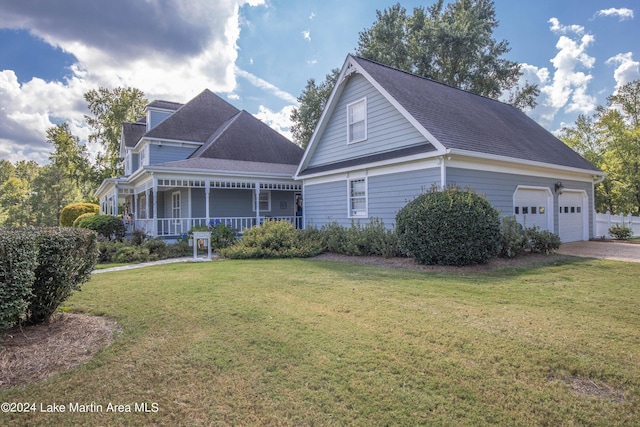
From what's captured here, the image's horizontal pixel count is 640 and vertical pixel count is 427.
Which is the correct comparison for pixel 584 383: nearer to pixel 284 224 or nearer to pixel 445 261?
pixel 445 261

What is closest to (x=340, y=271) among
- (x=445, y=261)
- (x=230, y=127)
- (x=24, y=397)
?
(x=445, y=261)

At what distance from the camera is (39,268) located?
3.89m

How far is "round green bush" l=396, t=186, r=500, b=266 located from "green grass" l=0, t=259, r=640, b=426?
228 cm

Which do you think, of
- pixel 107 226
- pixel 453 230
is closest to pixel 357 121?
pixel 453 230

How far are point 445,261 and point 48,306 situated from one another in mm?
7505

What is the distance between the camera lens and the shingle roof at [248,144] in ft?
58.3

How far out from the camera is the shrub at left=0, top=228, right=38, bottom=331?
3.33 m

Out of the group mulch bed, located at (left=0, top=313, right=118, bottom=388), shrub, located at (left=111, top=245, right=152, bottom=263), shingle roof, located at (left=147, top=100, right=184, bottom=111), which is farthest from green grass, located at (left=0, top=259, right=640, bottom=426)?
shingle roof, located at (left=147, top=100, right=184, bottom=111)

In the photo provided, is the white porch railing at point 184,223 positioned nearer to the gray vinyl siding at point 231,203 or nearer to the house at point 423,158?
the gray vinyl siding at point 231,203

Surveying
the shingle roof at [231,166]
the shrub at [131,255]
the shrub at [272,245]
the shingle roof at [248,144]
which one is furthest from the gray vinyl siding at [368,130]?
the shrub at [131,255]

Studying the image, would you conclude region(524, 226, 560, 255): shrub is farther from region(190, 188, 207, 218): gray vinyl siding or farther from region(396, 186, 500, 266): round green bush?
region(190, 188, 207, 218): gray vinyl siding

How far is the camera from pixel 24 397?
8.85ft

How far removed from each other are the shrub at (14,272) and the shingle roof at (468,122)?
9.03 m

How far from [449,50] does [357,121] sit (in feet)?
52.6
